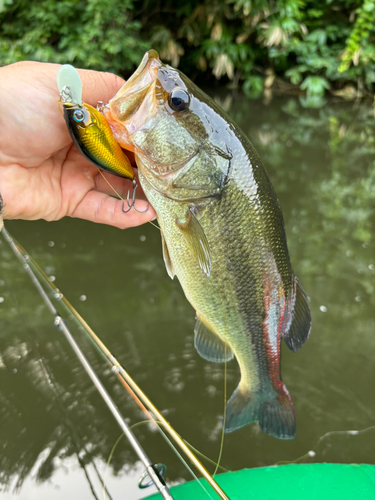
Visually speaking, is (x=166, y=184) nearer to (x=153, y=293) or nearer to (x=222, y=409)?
(x=222, y=409)

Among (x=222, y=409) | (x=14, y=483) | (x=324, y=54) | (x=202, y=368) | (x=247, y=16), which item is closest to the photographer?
(x=14, y=483)

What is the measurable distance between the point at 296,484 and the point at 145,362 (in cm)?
120

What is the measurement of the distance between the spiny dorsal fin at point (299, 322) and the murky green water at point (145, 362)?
92cm

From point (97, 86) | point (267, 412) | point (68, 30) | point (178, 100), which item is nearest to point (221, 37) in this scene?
point (68, 30)

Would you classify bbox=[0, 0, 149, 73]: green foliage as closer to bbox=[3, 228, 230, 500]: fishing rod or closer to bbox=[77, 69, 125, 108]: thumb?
bbox=[3, 228, 230, 500]: fishing rod

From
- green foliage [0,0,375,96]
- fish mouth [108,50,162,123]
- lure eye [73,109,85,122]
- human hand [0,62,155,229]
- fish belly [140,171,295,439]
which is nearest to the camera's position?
lure eye [73,109,85,122]

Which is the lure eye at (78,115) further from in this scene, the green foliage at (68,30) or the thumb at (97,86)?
the green foliage at (68,30)

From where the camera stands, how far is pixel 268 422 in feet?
4.95

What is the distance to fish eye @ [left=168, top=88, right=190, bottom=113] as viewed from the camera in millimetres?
1170

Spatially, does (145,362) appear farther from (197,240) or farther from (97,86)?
(97,86)

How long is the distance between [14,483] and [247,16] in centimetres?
1045

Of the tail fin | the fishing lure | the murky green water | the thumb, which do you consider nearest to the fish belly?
the tail fin

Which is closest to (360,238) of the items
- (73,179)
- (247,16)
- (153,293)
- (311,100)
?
(153,293)

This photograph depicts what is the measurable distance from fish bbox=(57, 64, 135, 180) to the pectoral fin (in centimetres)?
30
